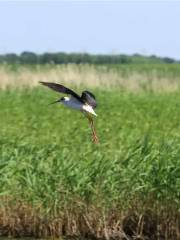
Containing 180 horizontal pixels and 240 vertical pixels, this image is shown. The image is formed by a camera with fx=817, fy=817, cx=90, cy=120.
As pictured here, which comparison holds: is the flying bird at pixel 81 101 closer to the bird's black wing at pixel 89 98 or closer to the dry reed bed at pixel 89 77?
the bird's black wing at pixel 89 98

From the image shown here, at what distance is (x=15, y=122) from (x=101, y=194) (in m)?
9.38

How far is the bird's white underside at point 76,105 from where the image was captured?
4109 millimetres

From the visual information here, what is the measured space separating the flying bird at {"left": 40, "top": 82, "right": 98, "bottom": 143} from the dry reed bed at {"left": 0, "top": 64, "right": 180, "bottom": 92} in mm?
11063

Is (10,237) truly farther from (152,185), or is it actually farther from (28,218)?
(152,185)

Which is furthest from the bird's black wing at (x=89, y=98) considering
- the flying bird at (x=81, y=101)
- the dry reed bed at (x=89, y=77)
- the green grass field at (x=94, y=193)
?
the dry reed bed at (x=89, y=77)

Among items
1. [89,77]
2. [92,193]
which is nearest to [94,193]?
[92,193]

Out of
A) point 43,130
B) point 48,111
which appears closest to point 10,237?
point 43,130

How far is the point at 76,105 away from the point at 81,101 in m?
0.09

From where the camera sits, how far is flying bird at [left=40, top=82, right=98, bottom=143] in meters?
4.09

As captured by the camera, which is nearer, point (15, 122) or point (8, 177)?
point (8, 177)

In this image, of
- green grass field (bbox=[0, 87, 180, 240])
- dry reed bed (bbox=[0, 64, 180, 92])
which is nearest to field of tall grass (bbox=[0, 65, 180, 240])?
green grass field (bbox=[0, 87, 180, 240])

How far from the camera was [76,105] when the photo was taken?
4113 millimetres

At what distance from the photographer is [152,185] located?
937 cm

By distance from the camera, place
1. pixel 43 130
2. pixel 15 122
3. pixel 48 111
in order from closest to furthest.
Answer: pixel 43 130 < pixel 15 122 < pixel 48 111
